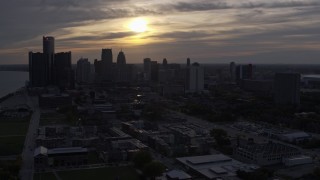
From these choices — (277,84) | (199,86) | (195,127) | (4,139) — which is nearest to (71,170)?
(4,139)

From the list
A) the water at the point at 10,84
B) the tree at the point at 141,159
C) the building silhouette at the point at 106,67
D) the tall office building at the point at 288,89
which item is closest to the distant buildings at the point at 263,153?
the tree at the point at 141,159

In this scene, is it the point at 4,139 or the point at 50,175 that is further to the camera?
the point at 4,139

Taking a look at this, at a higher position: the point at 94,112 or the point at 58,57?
the point at 58,57

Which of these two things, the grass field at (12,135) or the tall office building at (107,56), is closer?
the grass field at (12,135)

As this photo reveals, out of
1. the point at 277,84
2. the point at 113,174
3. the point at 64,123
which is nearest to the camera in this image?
the point at 113,174

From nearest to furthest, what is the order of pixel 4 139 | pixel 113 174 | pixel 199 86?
pixel 113 174
pixel 4 139
pixel 199 86

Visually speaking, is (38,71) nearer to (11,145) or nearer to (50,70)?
(50,70)

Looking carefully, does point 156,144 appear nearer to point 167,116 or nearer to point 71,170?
point 71,170

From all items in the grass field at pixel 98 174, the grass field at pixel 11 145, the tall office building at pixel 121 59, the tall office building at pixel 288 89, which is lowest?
the grass field at pixel 98 174

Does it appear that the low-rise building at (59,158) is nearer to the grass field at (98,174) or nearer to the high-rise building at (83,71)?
the grass field at (98,174)
